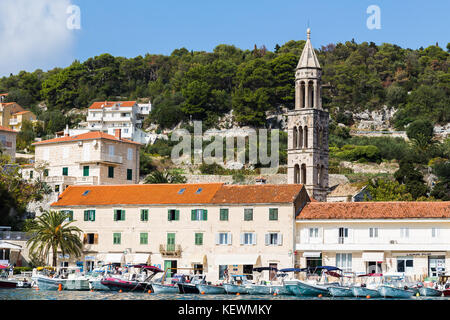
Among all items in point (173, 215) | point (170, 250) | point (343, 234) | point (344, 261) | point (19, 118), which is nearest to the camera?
point (344, 261)

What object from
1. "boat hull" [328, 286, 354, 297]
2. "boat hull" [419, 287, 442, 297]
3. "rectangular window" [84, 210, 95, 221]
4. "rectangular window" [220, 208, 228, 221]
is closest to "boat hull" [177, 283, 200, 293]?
"boat hull" [328, 286, 354, 297]

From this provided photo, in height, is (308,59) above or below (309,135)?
above

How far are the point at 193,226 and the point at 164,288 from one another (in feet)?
32.3

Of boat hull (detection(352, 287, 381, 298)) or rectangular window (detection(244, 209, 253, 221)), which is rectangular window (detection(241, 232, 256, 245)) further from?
boat hull (detection(352, 287, 381, 298))

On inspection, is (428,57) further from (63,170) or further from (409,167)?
(63,170)

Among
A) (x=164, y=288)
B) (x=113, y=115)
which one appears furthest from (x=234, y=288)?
(x=113, y=115)

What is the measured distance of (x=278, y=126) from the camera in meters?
120

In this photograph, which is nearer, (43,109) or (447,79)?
(447,79)

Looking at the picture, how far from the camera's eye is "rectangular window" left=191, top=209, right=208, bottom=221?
62.6 meters

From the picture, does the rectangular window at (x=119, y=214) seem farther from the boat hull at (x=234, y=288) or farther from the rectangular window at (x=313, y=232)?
the rectangular window at (x=313, y=232)

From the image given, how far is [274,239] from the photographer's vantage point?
6038cm

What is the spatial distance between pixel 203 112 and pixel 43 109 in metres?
37.1

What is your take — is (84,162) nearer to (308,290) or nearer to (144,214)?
(144,214)
